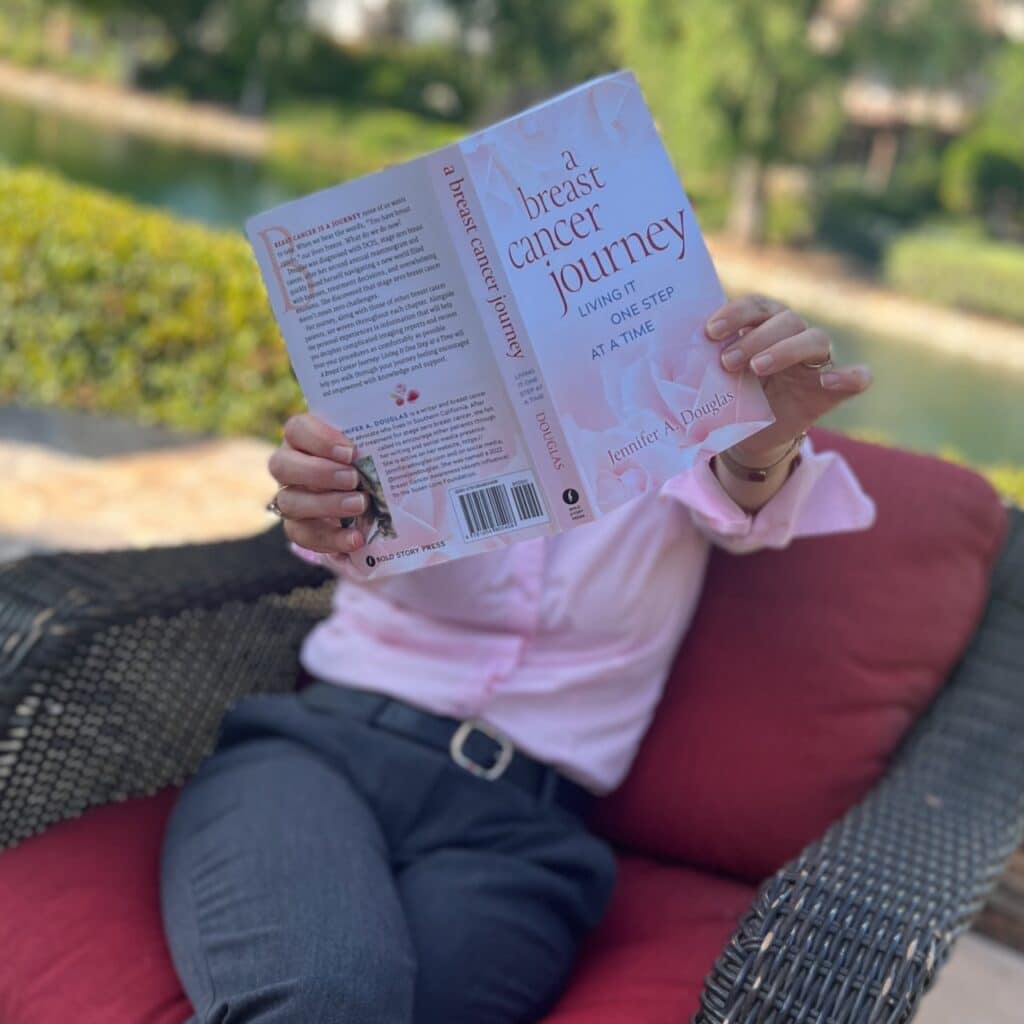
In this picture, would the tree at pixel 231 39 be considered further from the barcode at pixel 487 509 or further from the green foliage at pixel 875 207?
the barcode at pixel 487 509

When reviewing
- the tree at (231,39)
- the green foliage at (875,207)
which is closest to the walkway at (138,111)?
the tree at (231,39)

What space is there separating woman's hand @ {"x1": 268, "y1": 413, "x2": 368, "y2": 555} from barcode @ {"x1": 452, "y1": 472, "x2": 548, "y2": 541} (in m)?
0.10

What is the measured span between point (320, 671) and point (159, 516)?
2428 mm

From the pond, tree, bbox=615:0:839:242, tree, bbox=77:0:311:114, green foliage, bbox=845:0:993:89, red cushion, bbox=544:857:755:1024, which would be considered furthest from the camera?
tree, bbox=77:0:311:114

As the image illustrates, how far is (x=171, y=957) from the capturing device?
4.24 feet

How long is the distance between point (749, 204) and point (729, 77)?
2.49 m

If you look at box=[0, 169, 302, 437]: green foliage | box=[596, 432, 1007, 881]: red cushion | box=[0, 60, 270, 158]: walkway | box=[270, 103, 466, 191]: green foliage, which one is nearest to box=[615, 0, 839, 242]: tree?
box=[270, 103, 466, 191]: green foliage

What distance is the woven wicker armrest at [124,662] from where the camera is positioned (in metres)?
1.47

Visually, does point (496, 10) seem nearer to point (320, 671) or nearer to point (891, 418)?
point (891, 418)

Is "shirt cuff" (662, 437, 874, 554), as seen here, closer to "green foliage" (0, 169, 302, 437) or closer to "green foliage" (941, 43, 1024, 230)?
"green foliage" (0, 169, 302, 437)

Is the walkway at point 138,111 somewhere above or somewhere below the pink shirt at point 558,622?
below

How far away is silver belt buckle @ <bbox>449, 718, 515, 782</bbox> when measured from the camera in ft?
4.66

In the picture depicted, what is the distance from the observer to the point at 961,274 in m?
14.9

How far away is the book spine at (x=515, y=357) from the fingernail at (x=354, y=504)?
0.56 feet
